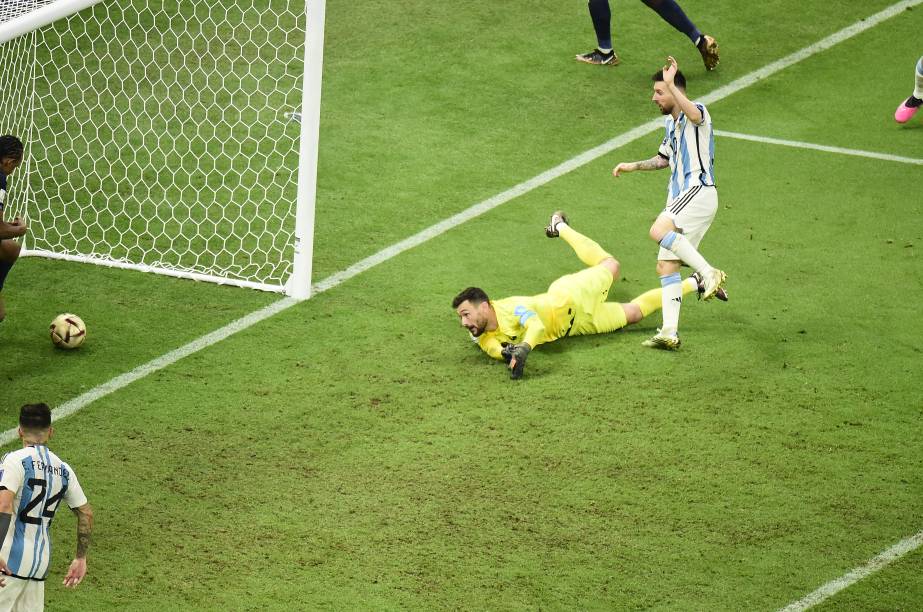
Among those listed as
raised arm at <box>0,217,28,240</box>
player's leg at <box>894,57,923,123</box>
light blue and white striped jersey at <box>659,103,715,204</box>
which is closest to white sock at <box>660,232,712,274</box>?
light blue and white striped jersey at <box>659,103,715,204</box>

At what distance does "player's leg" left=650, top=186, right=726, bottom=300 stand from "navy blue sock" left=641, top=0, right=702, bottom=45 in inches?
178

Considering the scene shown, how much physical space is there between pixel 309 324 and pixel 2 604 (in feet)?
12.4

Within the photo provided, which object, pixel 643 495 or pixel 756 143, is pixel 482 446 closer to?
pixel 643 495

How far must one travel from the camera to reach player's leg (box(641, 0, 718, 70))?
12648mm

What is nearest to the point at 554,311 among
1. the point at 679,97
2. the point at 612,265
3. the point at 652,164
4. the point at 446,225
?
the point at 612,265

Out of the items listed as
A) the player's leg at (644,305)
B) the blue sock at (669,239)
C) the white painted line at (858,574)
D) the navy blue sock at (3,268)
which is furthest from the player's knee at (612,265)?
the navy blue sock at (3,268)

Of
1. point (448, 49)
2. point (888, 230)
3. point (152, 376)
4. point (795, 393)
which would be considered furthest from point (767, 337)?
point (448, 49)

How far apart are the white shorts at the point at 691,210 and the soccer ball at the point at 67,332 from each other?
3.73 meters

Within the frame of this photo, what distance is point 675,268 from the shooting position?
338 inches

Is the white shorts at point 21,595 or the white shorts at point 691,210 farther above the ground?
the white shorts at point 691,210

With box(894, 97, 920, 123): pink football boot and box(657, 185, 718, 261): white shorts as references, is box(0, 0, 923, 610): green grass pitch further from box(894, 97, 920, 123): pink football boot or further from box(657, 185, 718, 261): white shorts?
box(657, 185, 718, 261): white shorts

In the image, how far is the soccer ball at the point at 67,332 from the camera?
8.56 m

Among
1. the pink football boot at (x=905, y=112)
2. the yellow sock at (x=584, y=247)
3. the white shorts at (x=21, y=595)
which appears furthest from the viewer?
the pink football boot at (x=905, y=112)

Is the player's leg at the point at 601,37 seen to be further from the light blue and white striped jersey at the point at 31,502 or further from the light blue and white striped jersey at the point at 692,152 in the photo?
the light blue and white striped jersey at the point at 31,502
